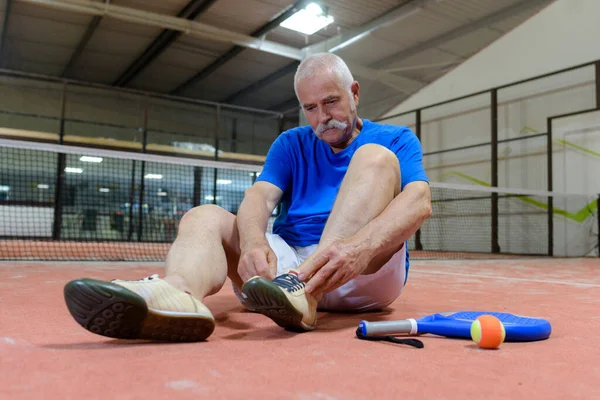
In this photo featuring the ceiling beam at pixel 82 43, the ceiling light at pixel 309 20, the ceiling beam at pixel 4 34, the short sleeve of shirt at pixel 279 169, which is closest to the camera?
the short sleeve of shirt at pixel 279 169

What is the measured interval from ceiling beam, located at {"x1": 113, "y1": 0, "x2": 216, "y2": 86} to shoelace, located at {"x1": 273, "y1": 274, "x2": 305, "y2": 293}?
859 cm

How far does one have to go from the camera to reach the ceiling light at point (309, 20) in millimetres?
8922

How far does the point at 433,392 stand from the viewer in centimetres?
92

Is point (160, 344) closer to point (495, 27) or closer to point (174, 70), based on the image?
point (495, 27)

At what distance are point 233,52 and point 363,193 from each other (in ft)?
34.3

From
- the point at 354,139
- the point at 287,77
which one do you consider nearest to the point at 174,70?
the point at 287,77

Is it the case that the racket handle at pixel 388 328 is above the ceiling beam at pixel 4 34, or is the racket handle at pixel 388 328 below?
below

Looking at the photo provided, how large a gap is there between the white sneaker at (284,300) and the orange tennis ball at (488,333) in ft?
1.43

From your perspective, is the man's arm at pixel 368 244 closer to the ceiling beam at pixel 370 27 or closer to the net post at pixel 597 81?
the net post at pixel 597 81

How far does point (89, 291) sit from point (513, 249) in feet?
29.7

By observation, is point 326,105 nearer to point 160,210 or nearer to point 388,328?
point 388,328

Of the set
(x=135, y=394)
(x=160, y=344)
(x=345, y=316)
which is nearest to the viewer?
(x=135, y=394)

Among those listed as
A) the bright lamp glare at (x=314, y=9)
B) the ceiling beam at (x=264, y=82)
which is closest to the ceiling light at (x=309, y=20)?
the bright lamp glare at (x=314, y=9)

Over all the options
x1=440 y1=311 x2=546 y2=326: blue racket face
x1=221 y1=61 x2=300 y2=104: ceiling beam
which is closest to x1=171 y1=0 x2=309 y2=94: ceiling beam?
x1=221 y1=61 x2=300 y2=104: ceiling beam
